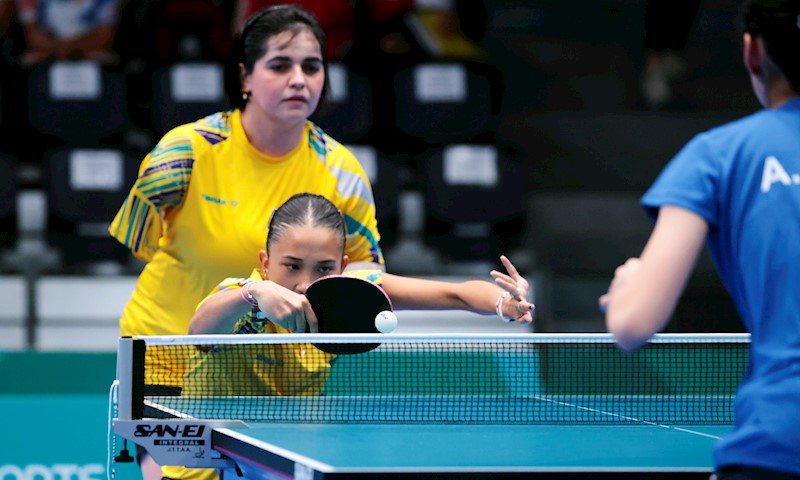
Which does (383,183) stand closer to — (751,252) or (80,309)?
(80,309)

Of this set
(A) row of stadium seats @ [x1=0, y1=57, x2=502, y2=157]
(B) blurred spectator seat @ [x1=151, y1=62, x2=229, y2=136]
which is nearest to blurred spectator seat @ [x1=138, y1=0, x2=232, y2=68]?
(A) row of stadium seats @ [x1=0, y1=57, x2=502, y2=157]

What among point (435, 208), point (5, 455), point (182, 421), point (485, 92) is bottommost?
point (5, 455)

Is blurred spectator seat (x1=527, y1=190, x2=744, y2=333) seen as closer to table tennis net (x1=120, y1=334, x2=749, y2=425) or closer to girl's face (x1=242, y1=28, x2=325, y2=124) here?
table tennis net (x1=120, y1=334, x2=749, y2=425)

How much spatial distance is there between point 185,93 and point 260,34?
3.56 metres

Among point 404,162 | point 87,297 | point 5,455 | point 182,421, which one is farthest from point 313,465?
point 404,162

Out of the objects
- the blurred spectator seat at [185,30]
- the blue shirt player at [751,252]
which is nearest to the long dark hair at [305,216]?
the blue shirt player at [751,252]

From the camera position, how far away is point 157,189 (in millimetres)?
3820

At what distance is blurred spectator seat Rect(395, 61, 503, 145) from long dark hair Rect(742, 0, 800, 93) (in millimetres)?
5651

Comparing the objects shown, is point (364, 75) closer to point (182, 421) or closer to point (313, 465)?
point (182, 421)

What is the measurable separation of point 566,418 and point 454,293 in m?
0.50

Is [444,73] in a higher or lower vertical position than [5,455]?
higher

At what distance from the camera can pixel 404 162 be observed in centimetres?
778

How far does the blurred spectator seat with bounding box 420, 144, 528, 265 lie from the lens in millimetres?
7480

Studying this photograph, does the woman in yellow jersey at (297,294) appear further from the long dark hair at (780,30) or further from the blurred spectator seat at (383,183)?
the blurred spectator seat at (383,183)
